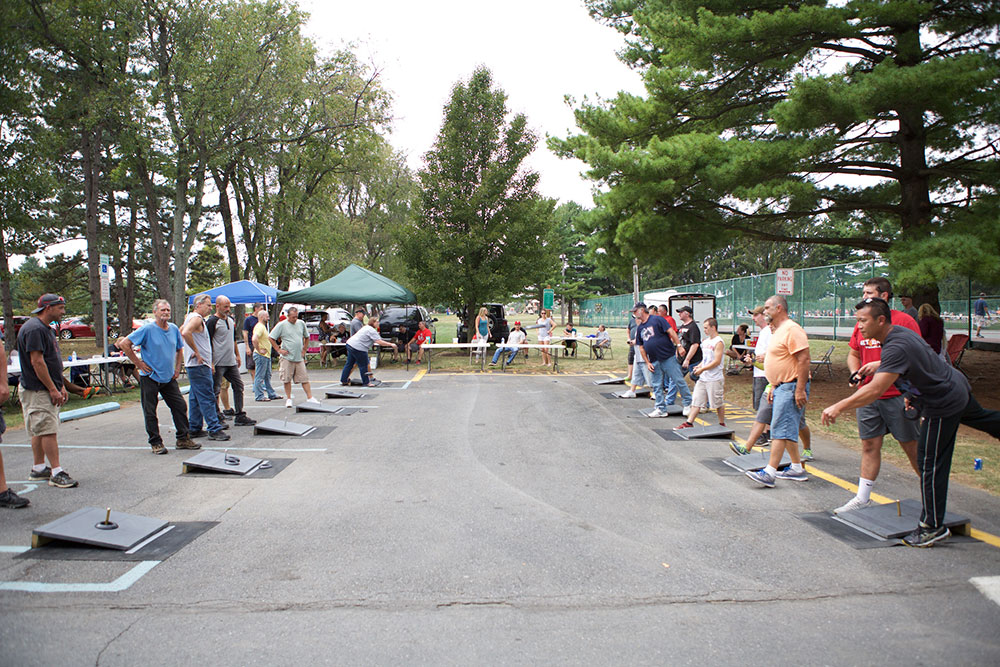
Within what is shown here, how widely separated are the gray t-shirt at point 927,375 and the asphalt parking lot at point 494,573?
1.06m

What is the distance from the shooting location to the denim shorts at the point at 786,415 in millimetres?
5980

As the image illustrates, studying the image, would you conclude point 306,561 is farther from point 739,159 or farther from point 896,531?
point 739,159

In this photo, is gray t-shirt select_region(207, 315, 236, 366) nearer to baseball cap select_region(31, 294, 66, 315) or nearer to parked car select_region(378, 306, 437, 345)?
baseball cap select_region(31, 294, 66, 315)

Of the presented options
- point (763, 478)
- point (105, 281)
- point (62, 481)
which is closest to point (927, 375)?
point (763, 478)

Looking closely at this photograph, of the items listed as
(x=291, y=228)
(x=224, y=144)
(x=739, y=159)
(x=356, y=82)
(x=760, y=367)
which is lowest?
(x=760, y=367)

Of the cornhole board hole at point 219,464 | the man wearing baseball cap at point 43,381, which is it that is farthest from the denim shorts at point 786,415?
the man wearing baseball cap at point 43,381

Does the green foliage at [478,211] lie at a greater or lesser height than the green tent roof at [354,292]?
greater

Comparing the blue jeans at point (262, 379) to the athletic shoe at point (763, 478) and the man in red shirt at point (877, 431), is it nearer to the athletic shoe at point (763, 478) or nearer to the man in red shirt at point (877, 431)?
the athletic shoe at point (763, 478)

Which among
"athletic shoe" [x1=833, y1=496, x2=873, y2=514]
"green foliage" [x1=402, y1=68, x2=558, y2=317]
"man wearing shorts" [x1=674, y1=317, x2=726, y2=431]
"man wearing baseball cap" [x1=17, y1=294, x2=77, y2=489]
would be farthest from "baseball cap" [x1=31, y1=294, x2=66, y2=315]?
"green foliage" [x1=402, y1=68, x2=558, y2=317]

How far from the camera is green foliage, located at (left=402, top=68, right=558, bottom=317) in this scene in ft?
75.0

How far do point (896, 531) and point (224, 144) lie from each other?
856 inches

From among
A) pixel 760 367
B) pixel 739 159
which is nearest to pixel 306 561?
pixel 760 367

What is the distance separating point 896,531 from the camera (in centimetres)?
455

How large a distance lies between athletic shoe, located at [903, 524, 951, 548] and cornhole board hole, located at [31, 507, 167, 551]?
5.80 metres
